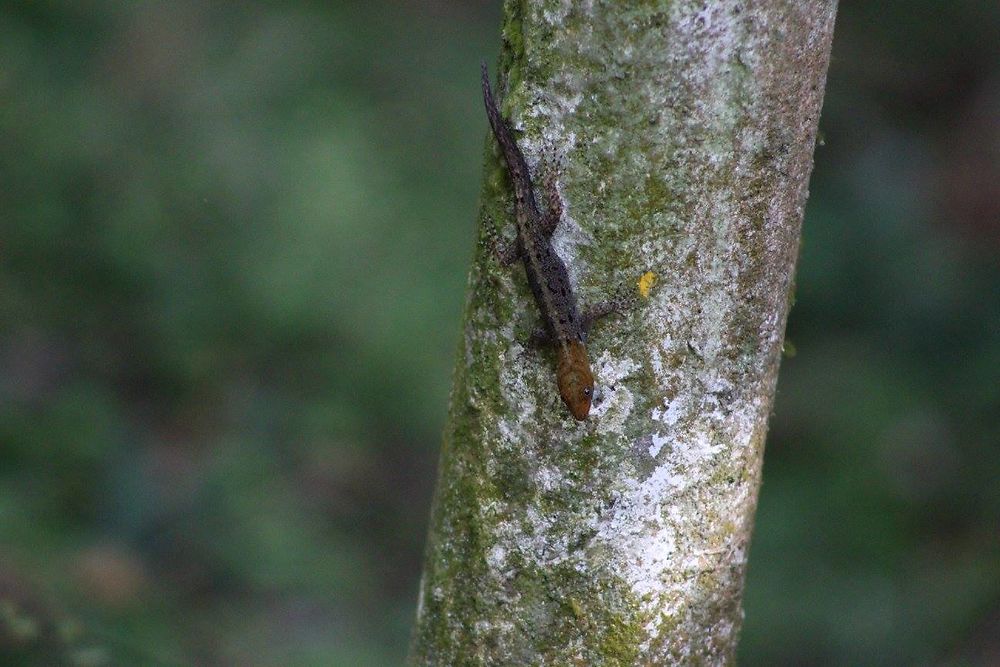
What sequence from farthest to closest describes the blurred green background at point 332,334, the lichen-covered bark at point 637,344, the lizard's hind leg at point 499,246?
the blurred green background at point 332,334 < the lizard's hind leg at point 499,246 < the lichen-covered bark at point 637,344

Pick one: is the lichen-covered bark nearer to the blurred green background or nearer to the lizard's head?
the lizard's head

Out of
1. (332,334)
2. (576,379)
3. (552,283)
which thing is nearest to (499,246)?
(552,283)

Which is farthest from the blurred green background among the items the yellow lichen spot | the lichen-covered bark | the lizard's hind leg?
the yellow lichen spot

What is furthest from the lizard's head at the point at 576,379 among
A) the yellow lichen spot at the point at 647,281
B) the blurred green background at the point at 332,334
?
the blurred green background at the point at 332,334

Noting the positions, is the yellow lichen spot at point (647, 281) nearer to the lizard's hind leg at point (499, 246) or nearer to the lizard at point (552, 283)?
the lizard at point (552, 283)

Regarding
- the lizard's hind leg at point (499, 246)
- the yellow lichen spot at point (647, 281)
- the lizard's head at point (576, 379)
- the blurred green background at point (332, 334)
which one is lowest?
the lizard's head at point (576, 379)

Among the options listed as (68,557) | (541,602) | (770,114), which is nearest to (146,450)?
(68,557)
